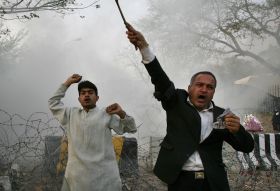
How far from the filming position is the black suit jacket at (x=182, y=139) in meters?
2.71

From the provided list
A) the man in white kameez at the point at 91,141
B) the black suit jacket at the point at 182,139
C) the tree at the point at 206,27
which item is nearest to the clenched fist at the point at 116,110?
the man in white kameez at the point at 91,141

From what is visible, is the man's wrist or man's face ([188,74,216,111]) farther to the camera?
the man's wrist

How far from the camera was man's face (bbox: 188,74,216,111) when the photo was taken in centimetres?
283

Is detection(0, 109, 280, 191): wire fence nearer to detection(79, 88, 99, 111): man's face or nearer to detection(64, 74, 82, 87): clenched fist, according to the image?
detection(64, 74, 82, 87): clenched fist

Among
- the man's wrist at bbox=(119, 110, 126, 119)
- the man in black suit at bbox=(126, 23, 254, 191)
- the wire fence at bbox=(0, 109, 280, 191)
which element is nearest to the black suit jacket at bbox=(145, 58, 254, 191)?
the man in black suit at bbox=(126, 23, 254, 191)

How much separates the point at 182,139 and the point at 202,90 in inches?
13.9

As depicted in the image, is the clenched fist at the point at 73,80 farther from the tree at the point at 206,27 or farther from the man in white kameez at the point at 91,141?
the tree at the point at 206,27

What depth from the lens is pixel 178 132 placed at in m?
2.79

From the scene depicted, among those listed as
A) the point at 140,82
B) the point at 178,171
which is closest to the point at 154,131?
the point at 140,82

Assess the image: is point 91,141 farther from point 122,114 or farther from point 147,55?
point 147,55

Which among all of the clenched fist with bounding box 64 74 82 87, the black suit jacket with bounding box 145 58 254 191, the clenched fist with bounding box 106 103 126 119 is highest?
the clenched fist with bounding box 64 74 82 87

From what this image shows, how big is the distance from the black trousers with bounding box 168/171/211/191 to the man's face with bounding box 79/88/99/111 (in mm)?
1280

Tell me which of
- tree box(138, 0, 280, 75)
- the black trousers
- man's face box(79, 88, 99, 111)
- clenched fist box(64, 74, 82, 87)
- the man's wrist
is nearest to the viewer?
the black trousers

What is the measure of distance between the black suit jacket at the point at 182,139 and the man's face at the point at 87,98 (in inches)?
41.3
